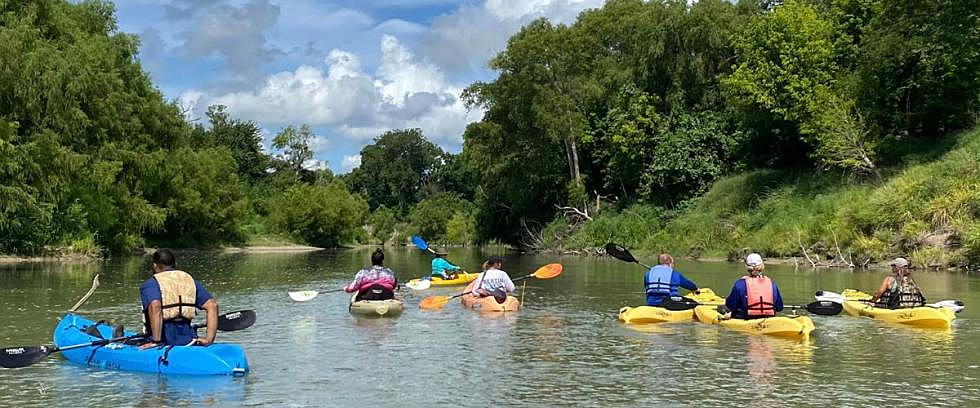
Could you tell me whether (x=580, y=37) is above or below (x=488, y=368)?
above

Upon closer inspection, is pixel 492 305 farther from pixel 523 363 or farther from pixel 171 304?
pixel 171 304

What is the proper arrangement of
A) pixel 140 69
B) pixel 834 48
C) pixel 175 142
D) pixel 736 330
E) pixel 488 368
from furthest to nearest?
1. pixel 175 142
2. pixel 140 69
3. pixel 834 48
4. pixel 736 330
5. pixel 488 368

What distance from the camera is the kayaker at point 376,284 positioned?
55.6 feet

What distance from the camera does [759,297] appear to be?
1362cm

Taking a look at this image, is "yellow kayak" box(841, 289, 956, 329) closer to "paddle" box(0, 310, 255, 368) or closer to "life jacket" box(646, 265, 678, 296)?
"life jacket" box(646, 265, 678, 296)

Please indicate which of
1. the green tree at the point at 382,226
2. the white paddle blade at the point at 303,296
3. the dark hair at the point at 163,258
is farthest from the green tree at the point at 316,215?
the dark hair at the point at 163,258

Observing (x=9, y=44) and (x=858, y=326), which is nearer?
(x=858, y=326)

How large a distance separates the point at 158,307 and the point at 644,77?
39854mm

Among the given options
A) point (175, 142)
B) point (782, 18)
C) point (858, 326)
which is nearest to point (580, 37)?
point (782, 18)

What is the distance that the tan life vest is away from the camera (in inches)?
400

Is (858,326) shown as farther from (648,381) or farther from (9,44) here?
(9,44)

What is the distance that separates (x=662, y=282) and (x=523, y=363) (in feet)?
17.7

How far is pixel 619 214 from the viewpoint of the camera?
157 feet

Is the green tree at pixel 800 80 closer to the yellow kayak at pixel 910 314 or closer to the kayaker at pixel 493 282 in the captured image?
the yellow kayak at pixel 910 314
